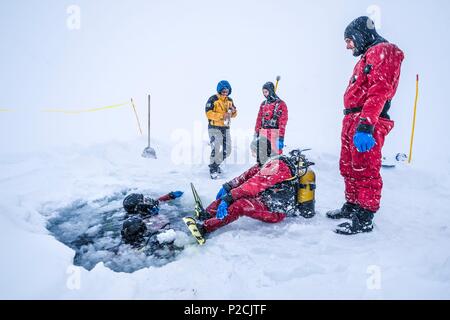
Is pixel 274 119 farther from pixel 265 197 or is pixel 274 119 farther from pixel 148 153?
pixel 148 153

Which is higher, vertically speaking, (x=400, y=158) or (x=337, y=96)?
(x=337, y=96)

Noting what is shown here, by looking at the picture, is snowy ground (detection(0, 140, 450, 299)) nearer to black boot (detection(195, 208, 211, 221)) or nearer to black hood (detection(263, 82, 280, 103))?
black boot (detection(195, 208, 211, 221))

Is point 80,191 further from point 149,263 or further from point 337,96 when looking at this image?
point 337,96

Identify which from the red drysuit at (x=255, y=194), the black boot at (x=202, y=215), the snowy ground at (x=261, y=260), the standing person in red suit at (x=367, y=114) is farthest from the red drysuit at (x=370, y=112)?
the black boot at (x=202, y=215)

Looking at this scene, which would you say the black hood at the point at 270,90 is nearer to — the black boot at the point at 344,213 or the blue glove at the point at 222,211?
the black boot at the point at 344,213

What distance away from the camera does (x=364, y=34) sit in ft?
9.71

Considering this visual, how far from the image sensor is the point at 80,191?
4484 millimetres

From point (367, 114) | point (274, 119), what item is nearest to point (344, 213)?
point (367, 114)

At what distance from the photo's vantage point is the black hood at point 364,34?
293cm

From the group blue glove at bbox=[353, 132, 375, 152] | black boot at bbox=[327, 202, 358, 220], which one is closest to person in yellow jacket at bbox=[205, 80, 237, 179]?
black boot at bbox=[327, 202, 358, 220]

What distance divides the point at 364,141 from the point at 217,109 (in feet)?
12.9

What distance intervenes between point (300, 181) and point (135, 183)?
10.7 feet

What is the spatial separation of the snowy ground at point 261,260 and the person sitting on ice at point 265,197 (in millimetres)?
174
